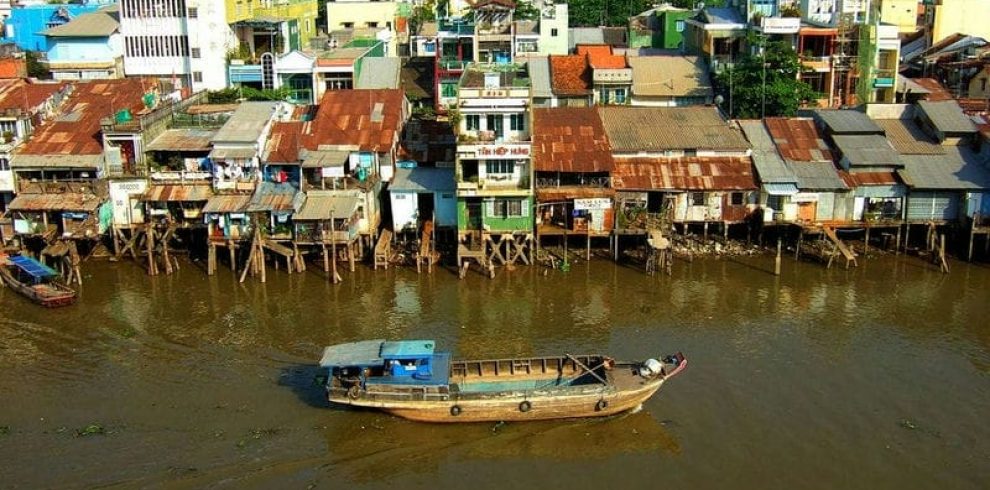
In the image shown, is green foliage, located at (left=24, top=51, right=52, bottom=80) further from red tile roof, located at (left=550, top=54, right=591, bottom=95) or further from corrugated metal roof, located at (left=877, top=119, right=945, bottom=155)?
corrugated metal roof, located at (left=877, top=119, right=945, bottom=155)

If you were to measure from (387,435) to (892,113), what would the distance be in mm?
36713

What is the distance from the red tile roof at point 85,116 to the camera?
50.5 meters

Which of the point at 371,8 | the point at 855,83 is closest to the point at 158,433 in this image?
the point at 855,83

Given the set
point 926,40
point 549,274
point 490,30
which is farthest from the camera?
point 926,40

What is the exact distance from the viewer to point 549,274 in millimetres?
47156

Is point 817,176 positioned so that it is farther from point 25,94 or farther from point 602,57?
point 25,94

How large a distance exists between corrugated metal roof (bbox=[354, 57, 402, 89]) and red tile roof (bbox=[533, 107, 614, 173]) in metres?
14.9

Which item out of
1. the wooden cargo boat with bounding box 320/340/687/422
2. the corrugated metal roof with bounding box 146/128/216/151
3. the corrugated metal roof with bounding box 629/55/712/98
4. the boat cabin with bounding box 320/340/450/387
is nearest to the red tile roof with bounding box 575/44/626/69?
the corrugated metal roof with bounding box 629/55/712/98

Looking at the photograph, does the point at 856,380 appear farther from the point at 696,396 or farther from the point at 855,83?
the point at 855,83

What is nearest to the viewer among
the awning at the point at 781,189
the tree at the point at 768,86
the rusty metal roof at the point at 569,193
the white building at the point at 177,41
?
the rusty metal roof at the point at 569,193

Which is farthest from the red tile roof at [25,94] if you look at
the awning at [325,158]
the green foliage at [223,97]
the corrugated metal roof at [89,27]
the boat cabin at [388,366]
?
the boat cabin at [388,366]

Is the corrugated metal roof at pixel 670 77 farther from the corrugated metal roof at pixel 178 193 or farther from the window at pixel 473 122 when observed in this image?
the corrugated metal roof at pixel 178 193

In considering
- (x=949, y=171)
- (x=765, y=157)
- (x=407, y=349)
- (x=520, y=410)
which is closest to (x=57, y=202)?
(x=407, y=349)

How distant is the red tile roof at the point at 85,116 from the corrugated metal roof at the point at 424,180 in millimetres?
14615
